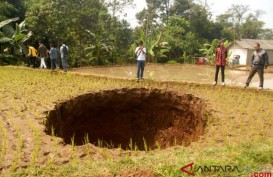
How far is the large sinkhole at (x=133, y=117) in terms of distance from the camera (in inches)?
293

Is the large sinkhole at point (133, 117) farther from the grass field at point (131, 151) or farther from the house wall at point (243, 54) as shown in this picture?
the house wall at point (243, 54)

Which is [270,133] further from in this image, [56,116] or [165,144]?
[56,116]

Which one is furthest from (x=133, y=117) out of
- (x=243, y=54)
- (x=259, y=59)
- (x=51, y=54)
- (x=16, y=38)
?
(x=243, y=54)

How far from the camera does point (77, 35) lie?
17.9 m

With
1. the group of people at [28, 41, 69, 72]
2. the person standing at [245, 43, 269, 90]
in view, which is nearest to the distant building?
the group of people at [28, 41, 69, 72]

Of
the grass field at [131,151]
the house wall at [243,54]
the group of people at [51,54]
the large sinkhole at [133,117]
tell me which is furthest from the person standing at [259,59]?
the house wall at [243,54]

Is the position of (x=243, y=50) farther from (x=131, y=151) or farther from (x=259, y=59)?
(x=131, y=151)

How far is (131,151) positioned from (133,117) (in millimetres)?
4797

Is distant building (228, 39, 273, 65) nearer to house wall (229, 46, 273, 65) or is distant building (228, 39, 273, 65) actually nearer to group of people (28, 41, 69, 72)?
house wall (229, 46, 273, 65)

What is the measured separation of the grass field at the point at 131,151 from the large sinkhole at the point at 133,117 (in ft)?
1.36

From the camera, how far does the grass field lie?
3262mm

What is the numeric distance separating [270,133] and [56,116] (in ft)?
13.9

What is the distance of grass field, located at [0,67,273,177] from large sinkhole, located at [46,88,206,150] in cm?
41

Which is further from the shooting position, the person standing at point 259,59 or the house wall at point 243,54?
the house wall at point 243,54
